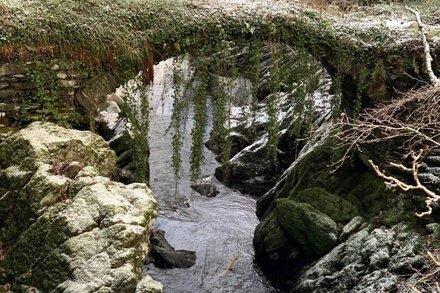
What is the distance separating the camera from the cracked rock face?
4.09m

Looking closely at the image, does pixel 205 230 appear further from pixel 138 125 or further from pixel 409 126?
pixel 409 126

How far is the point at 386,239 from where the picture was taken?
20.3ft

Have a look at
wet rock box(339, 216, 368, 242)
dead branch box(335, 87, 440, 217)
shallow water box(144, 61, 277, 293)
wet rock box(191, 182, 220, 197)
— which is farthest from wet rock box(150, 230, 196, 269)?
dead branch box(335, 87, 440, 217)

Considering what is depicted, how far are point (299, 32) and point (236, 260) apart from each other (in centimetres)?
367

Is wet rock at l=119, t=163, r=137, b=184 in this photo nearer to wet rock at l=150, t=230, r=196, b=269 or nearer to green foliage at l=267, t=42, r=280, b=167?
wet rock at l=150, t=230, r=196, b=269

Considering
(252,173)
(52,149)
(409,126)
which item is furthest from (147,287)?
(252,173)

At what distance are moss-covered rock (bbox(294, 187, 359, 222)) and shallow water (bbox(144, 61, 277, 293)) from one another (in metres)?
1.36

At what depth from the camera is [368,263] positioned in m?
6.04

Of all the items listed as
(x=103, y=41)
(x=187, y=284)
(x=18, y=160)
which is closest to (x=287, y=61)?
(x=103, y=41)

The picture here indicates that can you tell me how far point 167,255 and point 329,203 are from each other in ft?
8.37

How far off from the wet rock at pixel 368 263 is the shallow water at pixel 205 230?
97 cm

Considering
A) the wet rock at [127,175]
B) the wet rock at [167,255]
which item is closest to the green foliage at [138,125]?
the wet rock at [127,175]

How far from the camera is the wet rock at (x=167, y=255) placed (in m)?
7.21

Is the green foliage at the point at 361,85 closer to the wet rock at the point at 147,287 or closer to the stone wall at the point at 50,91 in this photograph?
the stone wall at the point at 50,91
